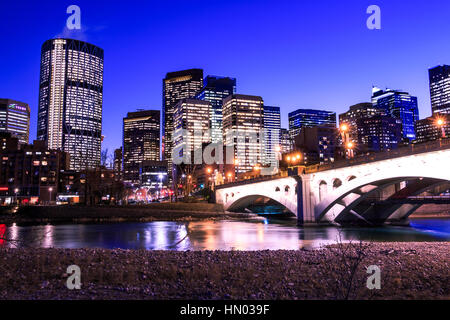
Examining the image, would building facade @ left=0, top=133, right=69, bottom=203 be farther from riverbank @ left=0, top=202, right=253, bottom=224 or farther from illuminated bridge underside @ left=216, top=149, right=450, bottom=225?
illuminated bridge underside @ left=216, top=149, right=450, bottom=225

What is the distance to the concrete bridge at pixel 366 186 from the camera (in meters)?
36.1

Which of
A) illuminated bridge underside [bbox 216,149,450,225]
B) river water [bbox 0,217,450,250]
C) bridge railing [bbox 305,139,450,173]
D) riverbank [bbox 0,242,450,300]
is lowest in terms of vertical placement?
river water [bbox 0,217,450,250]

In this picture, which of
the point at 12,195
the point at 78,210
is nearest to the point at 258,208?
the point at 78,210

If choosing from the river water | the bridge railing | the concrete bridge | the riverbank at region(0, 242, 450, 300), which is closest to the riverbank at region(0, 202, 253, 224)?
the river water

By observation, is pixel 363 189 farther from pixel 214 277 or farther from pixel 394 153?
pixel 214 277

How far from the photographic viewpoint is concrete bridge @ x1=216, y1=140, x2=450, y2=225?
118 feet

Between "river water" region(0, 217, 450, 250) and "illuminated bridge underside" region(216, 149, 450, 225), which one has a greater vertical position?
"illuminated bridge underside" region(216, 149, 450, 225)

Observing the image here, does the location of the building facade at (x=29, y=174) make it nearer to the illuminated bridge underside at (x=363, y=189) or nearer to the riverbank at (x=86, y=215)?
the riverbank at (x=86, y=215)

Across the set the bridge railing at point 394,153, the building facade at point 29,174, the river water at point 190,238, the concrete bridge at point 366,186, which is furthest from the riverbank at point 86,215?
the building facade at point 29,174

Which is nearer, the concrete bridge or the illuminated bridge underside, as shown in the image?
the concrete bridge

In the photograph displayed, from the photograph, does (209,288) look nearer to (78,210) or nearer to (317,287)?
(317,287)
